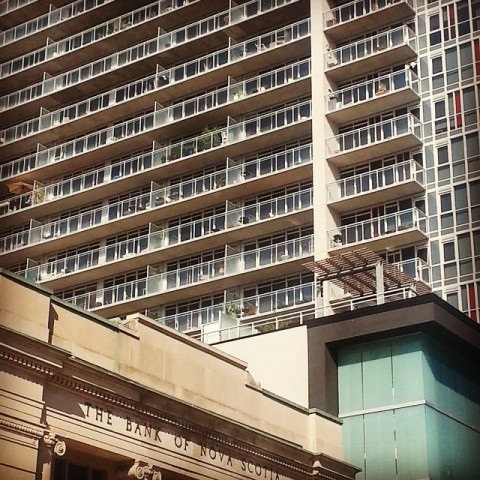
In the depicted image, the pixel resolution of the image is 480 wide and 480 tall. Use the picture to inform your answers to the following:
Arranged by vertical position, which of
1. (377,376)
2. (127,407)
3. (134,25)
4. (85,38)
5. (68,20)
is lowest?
(127,407)

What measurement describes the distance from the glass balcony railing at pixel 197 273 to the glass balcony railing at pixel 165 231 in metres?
1.86

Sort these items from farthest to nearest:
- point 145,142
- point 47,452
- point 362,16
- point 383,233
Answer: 1. point 145,142
2. point 362,16
3. point 383,233
4. point 47,452

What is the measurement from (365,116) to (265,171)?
677 cm

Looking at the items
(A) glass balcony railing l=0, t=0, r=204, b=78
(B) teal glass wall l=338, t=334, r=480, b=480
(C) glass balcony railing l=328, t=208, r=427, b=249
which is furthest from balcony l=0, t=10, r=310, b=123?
(B) teal glass wall l=338, t=334, r=480, b=480

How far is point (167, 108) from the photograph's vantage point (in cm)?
7506

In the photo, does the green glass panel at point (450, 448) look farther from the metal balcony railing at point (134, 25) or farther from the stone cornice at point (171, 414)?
the metal balcony railing at point (134, 25)

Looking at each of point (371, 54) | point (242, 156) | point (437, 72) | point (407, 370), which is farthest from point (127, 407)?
point (242, 156)

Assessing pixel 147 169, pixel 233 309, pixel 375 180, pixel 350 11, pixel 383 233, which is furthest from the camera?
pixel 147 169

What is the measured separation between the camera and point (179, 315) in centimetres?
6875

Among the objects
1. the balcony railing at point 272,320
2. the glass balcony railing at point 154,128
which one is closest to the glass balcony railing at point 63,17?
the glass balcony railing at point 154,128

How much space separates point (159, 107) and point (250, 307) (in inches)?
664

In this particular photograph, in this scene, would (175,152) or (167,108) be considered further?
(167,108)

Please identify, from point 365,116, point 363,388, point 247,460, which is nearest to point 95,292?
point 365,116

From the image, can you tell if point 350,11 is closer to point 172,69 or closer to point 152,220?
point 172,69
